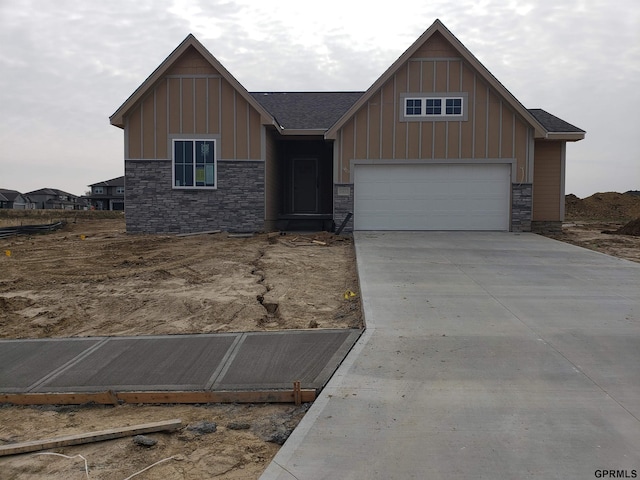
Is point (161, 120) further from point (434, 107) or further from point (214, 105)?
point (434, 107)

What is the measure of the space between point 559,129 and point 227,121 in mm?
10943

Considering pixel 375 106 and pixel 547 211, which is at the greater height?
pixel 375 106

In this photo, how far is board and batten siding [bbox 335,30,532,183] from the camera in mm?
16797

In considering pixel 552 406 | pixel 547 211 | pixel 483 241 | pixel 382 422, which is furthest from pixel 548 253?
pixel 382 422

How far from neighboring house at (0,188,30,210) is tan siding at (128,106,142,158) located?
94139 millimetres

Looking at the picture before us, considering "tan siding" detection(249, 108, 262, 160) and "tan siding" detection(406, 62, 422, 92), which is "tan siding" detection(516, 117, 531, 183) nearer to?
"tan siding" detection(406, 62, 422, 92)

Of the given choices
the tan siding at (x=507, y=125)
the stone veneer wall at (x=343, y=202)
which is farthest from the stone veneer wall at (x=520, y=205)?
the stone veneer wall at (x=343, y=202)

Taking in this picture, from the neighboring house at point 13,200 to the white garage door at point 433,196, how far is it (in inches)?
3902

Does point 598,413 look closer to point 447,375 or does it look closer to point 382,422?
point 447,375

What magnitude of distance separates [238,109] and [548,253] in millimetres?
10465

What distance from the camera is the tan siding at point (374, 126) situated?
1692 cm

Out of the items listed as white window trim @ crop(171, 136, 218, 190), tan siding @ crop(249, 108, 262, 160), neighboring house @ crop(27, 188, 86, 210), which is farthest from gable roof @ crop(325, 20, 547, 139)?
neighboring house @ crop(27, 188, 86, 210)

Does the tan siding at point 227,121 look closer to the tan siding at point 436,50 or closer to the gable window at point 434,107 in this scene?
the gable window at point 434,107

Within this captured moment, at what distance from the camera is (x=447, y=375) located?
5.14 metres
